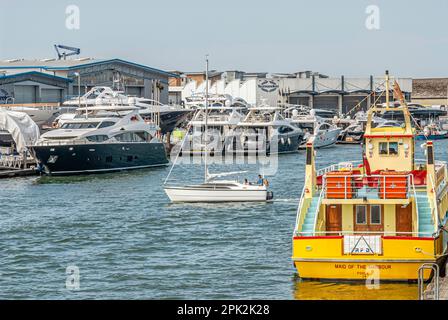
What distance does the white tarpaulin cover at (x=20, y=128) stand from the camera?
229ft

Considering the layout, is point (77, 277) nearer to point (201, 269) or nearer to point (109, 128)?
point (201, 269)

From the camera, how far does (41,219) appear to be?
40.5m

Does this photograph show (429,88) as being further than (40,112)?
Yes

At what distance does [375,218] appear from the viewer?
83.4ft

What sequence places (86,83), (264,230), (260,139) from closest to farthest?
(264,230), (260,139), (86,83)

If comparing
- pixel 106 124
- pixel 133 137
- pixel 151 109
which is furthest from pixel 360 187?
pixel 151 109

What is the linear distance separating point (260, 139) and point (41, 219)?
45961 millimetres

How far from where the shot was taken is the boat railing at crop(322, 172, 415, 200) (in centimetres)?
2453

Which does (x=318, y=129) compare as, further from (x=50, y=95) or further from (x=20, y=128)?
(x=20, y=128)

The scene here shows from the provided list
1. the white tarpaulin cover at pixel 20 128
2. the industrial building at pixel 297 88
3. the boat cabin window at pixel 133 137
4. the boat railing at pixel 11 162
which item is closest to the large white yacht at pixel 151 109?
the white tarpaulin cover at pixel 20 128

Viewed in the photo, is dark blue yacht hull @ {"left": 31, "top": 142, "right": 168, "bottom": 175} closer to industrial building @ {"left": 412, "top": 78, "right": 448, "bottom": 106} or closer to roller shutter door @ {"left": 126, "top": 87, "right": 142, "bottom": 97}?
roller shutter door @ {"left": 126, "top": 87, "right": 142, "bottom": 97}

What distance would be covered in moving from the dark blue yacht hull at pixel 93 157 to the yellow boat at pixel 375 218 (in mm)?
35816

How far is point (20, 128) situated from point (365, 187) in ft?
162

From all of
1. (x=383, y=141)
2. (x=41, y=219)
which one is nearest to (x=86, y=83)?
(x=41, y=219)
